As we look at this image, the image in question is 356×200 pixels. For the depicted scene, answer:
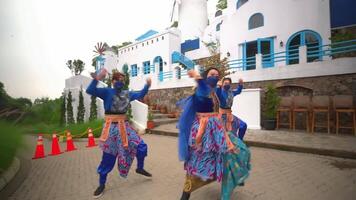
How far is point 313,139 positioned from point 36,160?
8574mm

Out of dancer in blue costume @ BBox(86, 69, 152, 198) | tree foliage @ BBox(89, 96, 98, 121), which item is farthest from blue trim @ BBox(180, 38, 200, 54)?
dancer in blue costume @ BBox(86, 69, 152, 198)

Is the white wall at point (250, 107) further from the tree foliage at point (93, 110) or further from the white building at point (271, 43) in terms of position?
the tree foliage at point (93, 110)

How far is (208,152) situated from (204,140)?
0.16 meters

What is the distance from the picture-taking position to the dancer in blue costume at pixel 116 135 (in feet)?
12.5

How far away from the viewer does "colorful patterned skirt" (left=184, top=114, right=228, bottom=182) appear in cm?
284

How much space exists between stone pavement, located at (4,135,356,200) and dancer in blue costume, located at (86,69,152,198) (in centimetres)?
42

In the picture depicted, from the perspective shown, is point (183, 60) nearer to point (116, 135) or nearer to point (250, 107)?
point (250, 107)

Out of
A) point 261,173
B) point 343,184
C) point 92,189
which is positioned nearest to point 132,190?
point 92,189

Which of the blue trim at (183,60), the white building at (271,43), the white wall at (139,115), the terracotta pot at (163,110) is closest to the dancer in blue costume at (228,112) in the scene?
the white building at (271,43)

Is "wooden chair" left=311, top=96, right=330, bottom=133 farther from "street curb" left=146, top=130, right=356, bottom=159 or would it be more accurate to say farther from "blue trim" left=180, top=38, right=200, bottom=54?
"blue trim" left=180, top=38, right=200, bottom=54

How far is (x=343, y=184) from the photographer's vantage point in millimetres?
3809

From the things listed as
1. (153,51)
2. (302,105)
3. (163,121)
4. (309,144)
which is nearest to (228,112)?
(309,144)

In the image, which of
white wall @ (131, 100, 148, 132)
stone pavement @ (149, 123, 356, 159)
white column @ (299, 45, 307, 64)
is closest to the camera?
stone pavement @ (149, 123, 356, 159)

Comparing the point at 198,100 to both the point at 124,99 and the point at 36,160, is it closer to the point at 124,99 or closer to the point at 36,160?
the point at 124,99
